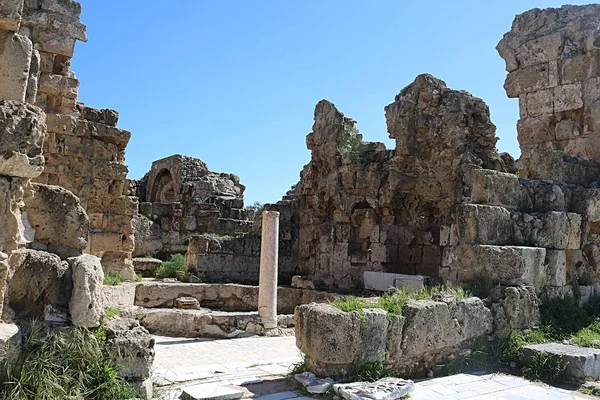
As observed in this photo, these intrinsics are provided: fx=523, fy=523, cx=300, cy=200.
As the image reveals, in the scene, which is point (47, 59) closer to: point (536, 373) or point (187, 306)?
point (187, 306)

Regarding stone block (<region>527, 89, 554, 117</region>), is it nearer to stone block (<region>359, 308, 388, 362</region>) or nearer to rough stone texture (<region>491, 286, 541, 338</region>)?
rough stone texture (<region>491, 286, 541, 338</region>)

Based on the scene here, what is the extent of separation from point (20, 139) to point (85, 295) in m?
1.30

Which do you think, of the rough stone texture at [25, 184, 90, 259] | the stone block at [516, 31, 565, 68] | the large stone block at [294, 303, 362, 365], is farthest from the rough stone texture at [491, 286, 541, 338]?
the stone block at [516, 31, 565, 68]

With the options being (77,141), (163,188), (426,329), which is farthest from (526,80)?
(163,188)

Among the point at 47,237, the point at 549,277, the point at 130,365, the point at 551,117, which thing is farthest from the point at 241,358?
the point at 551,117

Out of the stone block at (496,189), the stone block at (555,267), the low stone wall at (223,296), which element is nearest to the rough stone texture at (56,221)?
the stone block at (496,189)

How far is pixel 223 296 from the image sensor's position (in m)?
14.1

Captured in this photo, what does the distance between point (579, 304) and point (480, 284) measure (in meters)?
1.78

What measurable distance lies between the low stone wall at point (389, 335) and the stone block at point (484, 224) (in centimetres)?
106

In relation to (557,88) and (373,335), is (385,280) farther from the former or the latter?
(373,335)

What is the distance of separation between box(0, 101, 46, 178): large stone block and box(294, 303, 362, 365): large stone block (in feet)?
9.52

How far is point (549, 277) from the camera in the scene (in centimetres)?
721

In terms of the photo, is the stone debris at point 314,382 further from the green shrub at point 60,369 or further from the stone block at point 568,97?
the stone block at point 568,97

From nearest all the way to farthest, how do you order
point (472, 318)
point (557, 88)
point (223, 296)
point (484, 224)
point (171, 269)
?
Answer: point (472, 318)
point (484, 224)
point (557, 88)
point (223, 296)
point (171, 269)
